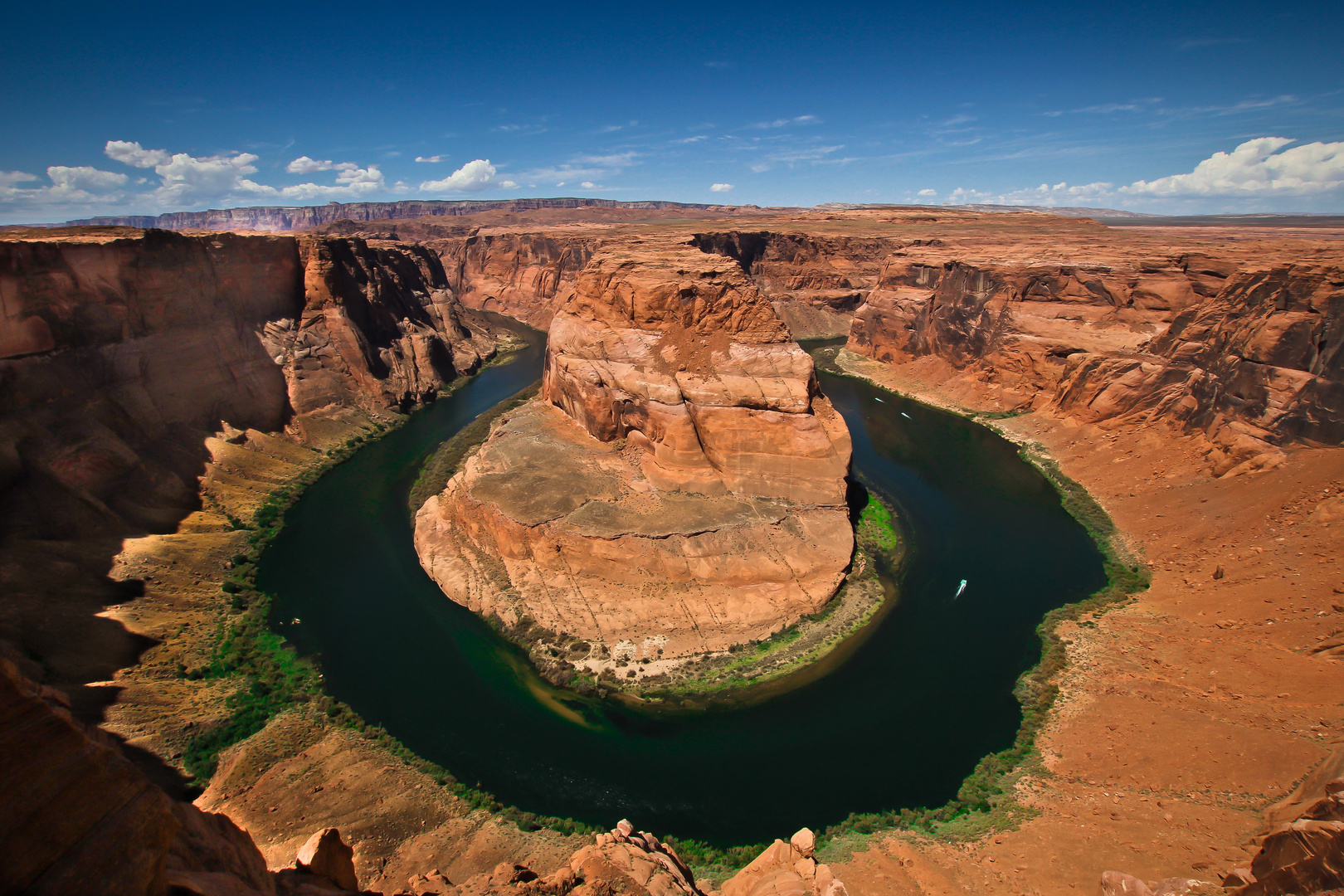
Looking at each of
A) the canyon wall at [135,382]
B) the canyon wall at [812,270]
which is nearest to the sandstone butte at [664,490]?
the canyon wall at [135,382]

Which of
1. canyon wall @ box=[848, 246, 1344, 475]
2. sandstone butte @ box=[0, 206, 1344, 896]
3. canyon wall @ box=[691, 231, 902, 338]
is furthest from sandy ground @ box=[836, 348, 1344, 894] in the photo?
canyon wall @ box=[691, 231, 902, 338]

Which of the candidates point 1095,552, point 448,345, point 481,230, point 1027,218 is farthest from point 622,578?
point 481,230

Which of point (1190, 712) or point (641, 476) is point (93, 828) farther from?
point (1190, 712)

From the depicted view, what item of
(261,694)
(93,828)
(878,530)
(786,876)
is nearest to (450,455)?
(261,694)

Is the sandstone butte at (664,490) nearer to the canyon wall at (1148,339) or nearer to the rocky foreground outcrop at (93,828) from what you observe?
the rocky foreground outcrop at (93,828)

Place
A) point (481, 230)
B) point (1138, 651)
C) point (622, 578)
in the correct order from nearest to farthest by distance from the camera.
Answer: point (1138, 651)
point (622, 578)
point (481, 230)

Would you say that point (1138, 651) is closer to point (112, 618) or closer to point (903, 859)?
point (903, 859)
